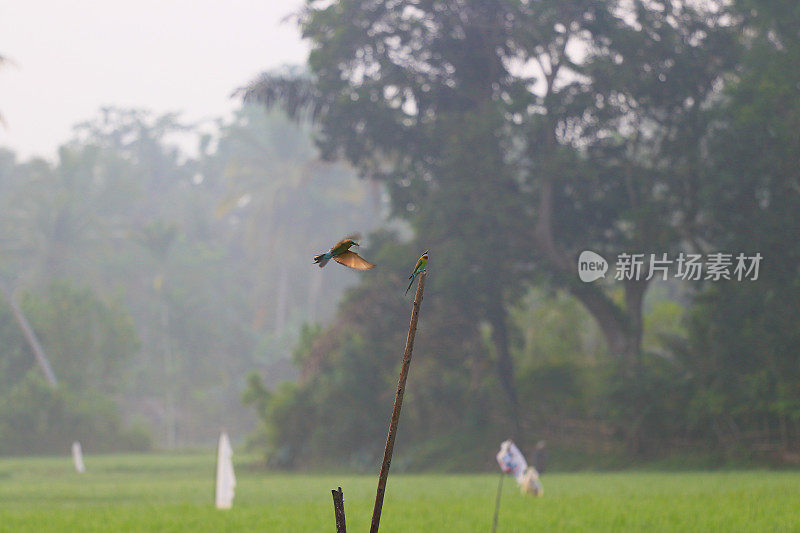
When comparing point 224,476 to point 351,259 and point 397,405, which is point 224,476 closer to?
point 397,405

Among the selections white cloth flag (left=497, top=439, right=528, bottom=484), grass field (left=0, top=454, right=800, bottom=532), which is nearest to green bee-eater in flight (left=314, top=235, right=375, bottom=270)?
white cloth flag (left=497, top=439, right=528, bottom=484)

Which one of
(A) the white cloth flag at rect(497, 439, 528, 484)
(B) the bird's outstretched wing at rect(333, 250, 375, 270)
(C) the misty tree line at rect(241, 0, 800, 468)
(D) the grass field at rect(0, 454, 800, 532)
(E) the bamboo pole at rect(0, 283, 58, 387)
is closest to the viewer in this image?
(B) the bird's outstretched wing at rect(333, 250, 375, 270)

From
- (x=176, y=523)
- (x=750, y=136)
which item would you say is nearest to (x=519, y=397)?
(x=750, y=136)

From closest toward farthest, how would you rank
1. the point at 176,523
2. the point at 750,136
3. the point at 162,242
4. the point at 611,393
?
1. the point at 176,523
2. the point at 750,136
3. the point at 611,393
4. the point at 162,242

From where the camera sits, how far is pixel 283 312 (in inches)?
2527

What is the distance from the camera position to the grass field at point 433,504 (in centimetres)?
1206

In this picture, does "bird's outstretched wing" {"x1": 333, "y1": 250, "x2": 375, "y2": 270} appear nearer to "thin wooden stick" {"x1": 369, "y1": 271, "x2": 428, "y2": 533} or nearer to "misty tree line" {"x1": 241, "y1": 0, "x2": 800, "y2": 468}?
"thin wooden stick" {"x1": 369, "y1": 271, "x2": 428, "y2": 533}

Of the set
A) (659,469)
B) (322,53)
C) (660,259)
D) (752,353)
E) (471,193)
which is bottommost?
(659,469)

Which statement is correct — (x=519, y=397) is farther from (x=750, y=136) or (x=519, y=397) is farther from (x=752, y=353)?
(x=750, y=136)

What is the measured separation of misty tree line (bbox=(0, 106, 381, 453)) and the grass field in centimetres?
2112

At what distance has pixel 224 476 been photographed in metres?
14.1

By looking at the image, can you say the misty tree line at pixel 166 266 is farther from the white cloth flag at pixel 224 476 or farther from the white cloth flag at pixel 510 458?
the white cloth flag at pixel 510 458

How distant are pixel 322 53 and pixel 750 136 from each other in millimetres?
10188

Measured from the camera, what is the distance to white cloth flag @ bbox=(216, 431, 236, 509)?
13.5 metres
